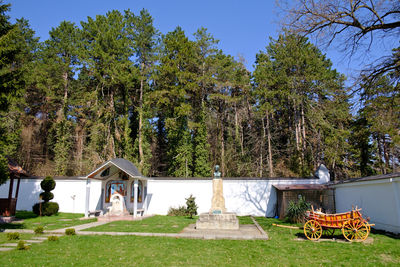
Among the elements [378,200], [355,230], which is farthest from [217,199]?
[378,200]

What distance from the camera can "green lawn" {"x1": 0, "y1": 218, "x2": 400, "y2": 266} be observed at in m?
5.93

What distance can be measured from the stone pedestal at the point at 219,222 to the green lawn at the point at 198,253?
268cm

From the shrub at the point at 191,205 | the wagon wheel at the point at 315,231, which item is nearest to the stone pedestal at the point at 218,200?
the shrub at the point at 191,205

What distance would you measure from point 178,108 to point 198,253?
1917 centimetres

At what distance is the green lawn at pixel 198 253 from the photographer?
5934mm

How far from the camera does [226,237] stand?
8.85 metres

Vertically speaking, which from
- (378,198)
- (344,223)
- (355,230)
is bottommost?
(355,230)

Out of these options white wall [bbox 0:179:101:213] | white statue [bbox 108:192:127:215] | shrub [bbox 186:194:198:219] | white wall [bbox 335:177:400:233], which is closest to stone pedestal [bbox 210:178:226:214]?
shrub [bbox 186:194:198:219]

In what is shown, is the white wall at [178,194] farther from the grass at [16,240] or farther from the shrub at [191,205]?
the grass at [16,240]

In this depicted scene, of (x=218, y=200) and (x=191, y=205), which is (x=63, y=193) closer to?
(x=191, y=205)

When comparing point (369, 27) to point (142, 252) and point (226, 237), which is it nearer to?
point (226, 237)

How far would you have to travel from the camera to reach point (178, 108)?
24938 mm

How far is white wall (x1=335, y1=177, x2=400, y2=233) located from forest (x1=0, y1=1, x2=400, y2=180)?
25.7 feet

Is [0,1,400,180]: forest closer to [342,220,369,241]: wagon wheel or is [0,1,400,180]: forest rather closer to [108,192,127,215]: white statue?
[108,192,127,215]: white statue
